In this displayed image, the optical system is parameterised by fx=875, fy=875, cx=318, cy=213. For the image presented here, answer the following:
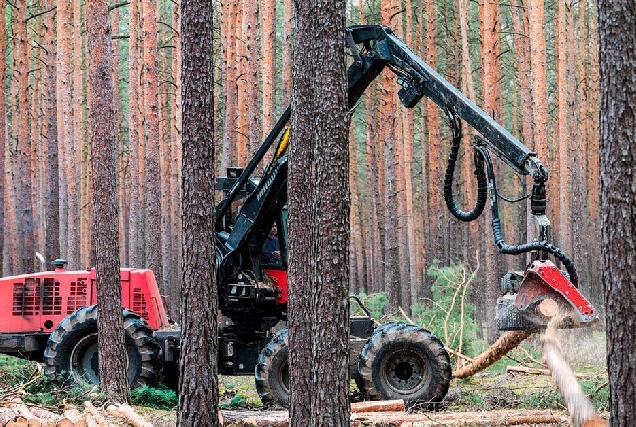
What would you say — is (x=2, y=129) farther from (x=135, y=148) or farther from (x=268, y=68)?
(x=268, y=68)

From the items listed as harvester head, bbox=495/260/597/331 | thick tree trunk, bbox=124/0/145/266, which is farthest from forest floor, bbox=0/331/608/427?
thick tree trunk, bbox=124/0/145/266

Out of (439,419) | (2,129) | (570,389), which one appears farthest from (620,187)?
(2,129)

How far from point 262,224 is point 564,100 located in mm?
14795

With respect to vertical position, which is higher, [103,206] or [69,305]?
[103,206]

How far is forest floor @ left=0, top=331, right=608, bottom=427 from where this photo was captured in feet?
32.7

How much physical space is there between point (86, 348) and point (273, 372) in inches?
112

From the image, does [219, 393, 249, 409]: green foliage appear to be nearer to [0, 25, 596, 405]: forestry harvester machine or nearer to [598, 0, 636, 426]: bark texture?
[0, 25, 596, 405]: forestry harvester machine

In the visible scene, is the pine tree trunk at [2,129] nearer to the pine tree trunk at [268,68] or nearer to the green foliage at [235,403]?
the pine tree trunk at [268,68]

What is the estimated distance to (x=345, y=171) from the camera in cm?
709

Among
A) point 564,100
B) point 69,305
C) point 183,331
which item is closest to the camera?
point 183,331

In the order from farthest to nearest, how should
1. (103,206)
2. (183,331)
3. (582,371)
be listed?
(582,371)
(103,206)
(183,331)

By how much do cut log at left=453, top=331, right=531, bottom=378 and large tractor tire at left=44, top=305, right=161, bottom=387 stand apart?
458 cm

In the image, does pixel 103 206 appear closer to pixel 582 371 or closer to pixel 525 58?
pixel 582 371

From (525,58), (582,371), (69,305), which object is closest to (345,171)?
(69,305)
